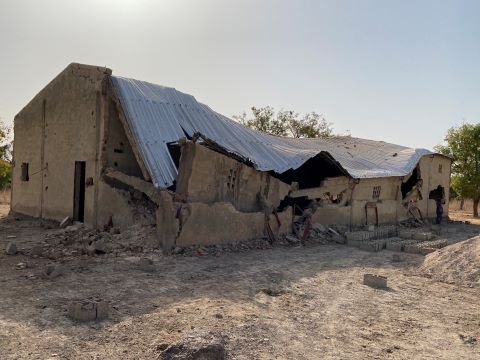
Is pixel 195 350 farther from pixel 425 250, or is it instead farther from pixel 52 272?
pixel 425 250

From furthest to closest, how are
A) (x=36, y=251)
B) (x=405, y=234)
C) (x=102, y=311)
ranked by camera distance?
1. (x=405, y=234)
2. (x=36, y=251)
3. (x=102, y=311)

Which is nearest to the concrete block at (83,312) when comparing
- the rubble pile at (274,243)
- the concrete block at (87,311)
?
the concrete block at (87,311)

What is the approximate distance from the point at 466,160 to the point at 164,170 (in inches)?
956

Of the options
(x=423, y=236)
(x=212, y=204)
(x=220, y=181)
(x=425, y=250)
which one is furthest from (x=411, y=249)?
(x=212, y=204)

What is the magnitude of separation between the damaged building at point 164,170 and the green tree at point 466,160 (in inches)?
501

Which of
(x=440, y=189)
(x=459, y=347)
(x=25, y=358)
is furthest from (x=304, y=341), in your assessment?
(x=440, y=189)

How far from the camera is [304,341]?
5477mm

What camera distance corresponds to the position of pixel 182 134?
1398 centimetres

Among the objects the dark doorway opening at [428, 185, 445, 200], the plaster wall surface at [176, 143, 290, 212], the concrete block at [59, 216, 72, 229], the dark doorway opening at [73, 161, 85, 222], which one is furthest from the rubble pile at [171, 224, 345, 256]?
the dark doorway opening at [428, 185, 445, 200]

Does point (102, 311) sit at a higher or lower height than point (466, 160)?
lower

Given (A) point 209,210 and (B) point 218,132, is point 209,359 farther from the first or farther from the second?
(B) point 218,132

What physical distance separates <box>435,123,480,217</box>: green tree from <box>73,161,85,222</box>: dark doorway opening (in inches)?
939

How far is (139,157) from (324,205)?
6.75 meters

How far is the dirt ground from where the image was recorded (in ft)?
17.0
